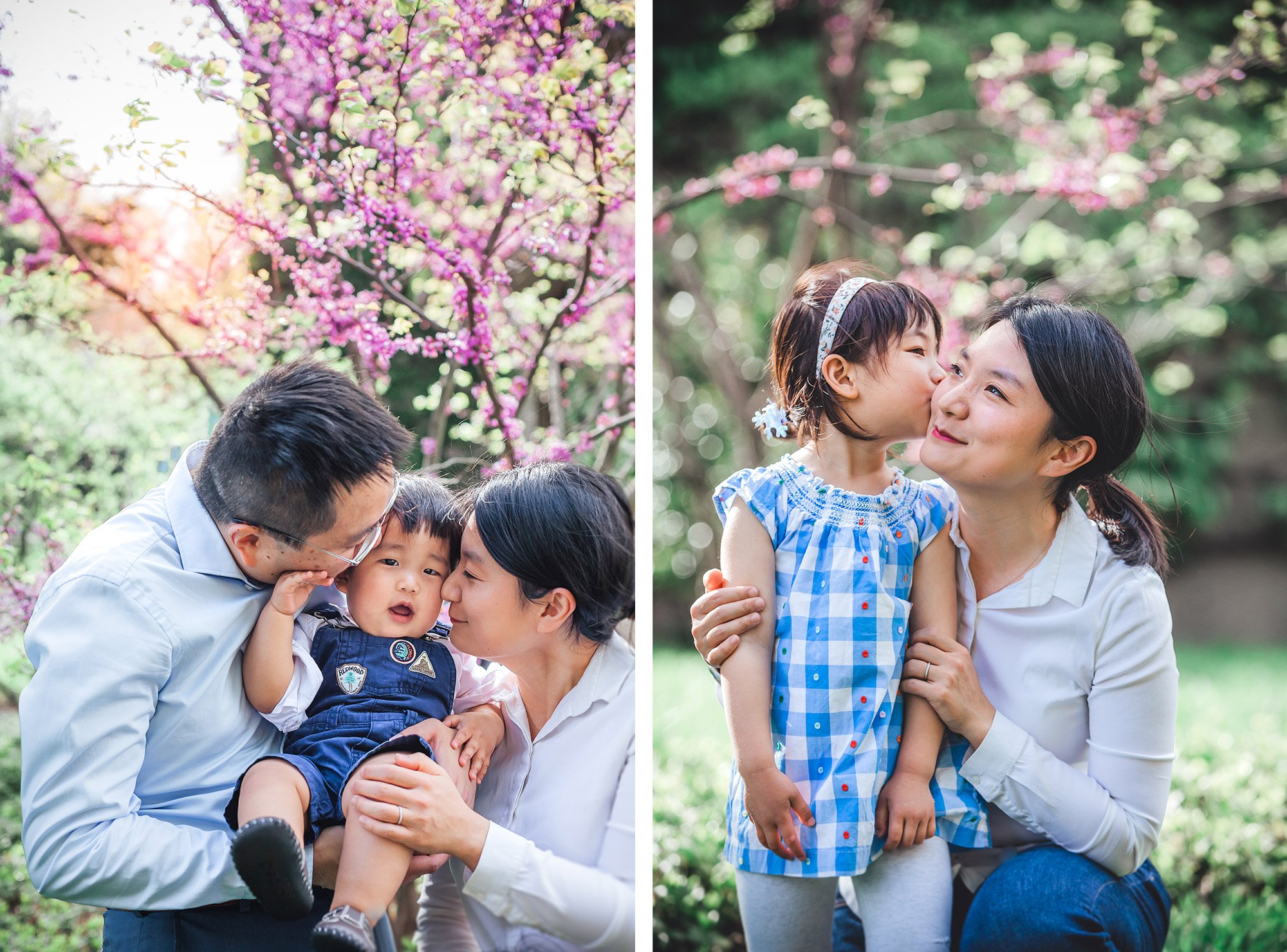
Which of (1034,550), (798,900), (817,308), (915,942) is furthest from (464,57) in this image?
(915,942)

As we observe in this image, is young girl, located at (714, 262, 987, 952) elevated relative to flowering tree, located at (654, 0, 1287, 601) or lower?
lower

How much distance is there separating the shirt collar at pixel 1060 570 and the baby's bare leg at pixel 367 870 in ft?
4.15

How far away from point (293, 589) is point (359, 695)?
0.83 feet

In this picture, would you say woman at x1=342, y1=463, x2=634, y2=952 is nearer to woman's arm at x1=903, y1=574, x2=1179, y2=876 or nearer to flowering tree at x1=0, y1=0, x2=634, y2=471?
flowering tree at x1=0, y1=0, x2=634, y2=471

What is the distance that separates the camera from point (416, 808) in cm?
175

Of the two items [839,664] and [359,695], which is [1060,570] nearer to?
[839,664]

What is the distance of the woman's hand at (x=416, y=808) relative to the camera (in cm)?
174

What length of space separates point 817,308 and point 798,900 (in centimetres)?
120

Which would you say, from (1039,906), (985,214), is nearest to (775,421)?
(1039,906)

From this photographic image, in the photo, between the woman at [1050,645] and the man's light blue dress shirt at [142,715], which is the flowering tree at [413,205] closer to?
the man's light blue dress shirt at [142,715]

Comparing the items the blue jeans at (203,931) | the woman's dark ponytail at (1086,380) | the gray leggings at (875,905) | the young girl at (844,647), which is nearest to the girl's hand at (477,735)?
the blue jeans at (203,931)

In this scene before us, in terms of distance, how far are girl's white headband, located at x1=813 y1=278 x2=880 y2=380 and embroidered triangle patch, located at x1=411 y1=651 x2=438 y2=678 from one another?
973 mm

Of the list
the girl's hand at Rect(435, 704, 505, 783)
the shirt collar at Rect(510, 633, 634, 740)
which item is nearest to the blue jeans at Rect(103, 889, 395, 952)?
the girl's hand at Rect(435, 704, 505, 783)

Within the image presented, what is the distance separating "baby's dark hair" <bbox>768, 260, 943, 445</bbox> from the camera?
193 cm
